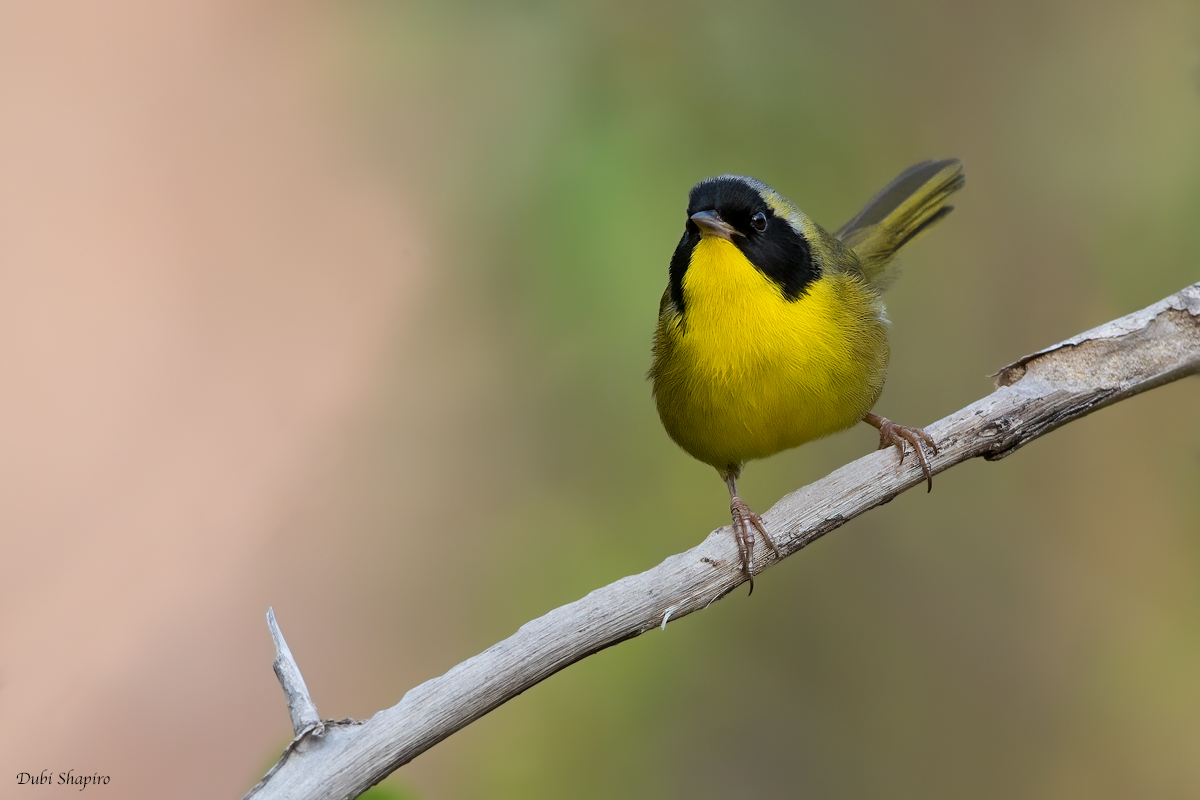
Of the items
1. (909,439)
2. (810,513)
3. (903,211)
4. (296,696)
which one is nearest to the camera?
(296,696)

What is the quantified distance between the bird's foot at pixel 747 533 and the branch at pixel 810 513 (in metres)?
0.02

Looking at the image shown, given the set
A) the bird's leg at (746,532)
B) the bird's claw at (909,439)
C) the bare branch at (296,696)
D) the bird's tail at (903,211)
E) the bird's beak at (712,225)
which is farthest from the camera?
the bird's tail at (903,211)

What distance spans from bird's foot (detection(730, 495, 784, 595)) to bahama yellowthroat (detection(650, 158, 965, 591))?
0.4 inches

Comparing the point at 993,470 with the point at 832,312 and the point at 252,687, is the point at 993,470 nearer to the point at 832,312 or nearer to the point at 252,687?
the point at 832,312

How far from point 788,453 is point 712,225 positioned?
215 centimetres

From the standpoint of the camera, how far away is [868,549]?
5.12 metres

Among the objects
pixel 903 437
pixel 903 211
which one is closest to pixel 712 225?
pixel 903 437

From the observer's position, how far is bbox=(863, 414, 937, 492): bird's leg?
2.94 meters

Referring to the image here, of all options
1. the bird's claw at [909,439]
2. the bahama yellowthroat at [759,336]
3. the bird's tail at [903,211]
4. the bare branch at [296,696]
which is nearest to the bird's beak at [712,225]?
the bahama yellowthroat at [759,336]

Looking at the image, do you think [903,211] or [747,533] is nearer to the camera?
[747,533]

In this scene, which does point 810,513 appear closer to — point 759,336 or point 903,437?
point 903,437

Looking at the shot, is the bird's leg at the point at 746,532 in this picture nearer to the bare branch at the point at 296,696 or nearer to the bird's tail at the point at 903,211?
the bare branch at the point at 296,696

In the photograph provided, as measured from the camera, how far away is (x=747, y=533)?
2977 mm

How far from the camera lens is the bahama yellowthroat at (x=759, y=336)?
3354mm
